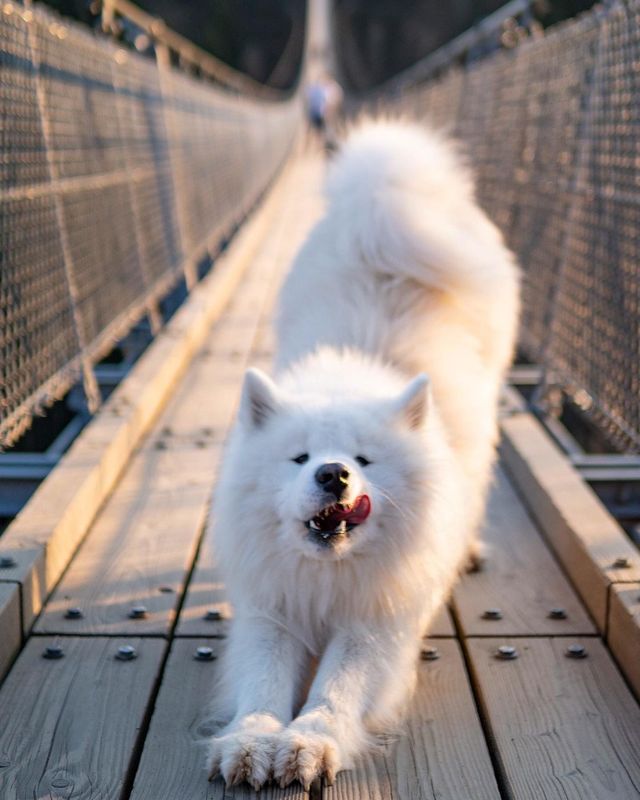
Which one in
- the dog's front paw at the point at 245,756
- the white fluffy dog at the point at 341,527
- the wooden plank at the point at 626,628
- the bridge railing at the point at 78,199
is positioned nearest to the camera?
the dog's front paw at the point at 245,756

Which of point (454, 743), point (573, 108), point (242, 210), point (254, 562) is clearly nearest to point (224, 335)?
point (573, 108)

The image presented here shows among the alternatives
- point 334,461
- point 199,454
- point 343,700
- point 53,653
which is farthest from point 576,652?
point 199,454

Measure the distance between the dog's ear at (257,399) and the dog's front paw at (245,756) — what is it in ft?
2.27

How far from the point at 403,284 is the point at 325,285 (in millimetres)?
233

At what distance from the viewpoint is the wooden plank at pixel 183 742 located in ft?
5.84

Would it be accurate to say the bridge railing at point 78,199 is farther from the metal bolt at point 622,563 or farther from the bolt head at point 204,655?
the metal bolt at point 622,563

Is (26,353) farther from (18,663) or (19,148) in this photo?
(18,663)

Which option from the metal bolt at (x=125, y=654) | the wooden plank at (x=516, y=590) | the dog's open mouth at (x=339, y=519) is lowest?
the wooden plank at (x=516, y=590)

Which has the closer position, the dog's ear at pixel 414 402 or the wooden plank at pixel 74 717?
the wooden plank at pixel 74 717

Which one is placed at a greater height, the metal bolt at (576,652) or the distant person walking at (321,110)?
the metal bolt at (576,652)

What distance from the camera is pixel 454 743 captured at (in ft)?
6.47

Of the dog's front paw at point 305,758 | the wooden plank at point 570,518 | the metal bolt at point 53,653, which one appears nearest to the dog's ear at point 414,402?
the wooden plank at point 570,518

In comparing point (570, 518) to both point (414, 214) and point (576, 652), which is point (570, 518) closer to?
point (576, 652)

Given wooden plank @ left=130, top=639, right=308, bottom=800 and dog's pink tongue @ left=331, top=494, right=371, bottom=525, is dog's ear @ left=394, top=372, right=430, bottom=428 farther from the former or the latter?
wooden plank @ left=130, top=639, right=308, bottom=800
